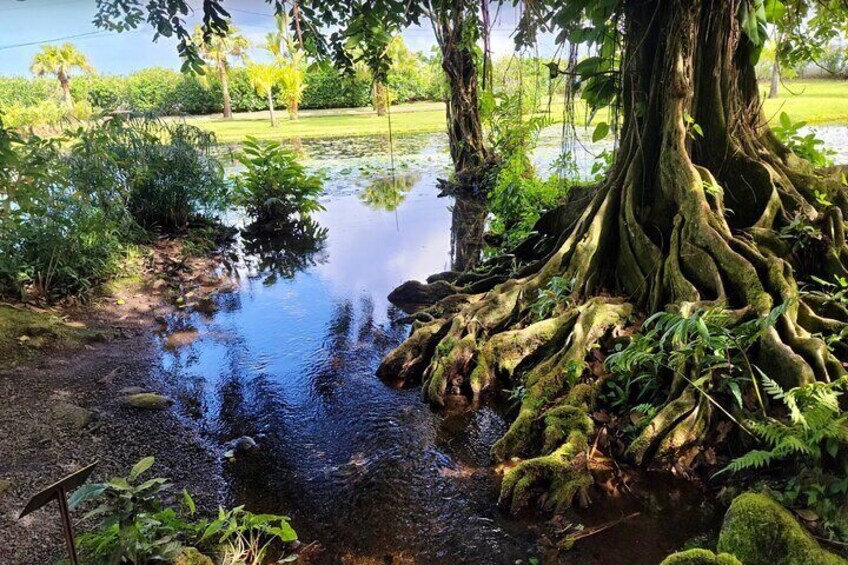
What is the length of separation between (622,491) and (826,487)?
100cm

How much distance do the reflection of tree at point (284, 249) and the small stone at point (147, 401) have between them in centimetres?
336

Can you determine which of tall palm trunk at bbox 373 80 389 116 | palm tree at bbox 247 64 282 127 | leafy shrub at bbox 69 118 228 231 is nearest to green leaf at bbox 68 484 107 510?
tall palm trunk at bbox 373 80 389 116

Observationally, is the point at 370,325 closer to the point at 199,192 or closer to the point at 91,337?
the point at 91,337

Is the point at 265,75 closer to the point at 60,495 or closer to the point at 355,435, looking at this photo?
the point at 355,435

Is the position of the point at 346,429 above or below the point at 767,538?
below

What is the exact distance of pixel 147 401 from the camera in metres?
4.54

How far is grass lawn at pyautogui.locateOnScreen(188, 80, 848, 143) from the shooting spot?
17.5 meters

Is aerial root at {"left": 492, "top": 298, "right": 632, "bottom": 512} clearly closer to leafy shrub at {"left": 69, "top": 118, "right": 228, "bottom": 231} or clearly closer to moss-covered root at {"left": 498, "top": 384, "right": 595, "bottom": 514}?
moss-covered root at {"left": 498, "top": 384, "right": 595, "bottom": 514}

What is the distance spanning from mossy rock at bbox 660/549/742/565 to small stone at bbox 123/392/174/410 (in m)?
3.86

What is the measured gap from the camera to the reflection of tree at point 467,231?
8.48 m

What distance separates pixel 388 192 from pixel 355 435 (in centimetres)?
1007

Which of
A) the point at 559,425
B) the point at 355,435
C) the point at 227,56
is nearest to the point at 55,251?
the point at 355,435

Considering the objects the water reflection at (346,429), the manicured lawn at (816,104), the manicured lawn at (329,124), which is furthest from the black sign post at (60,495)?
the manicured lawn at (329,124)

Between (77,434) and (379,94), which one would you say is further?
(379,94)
